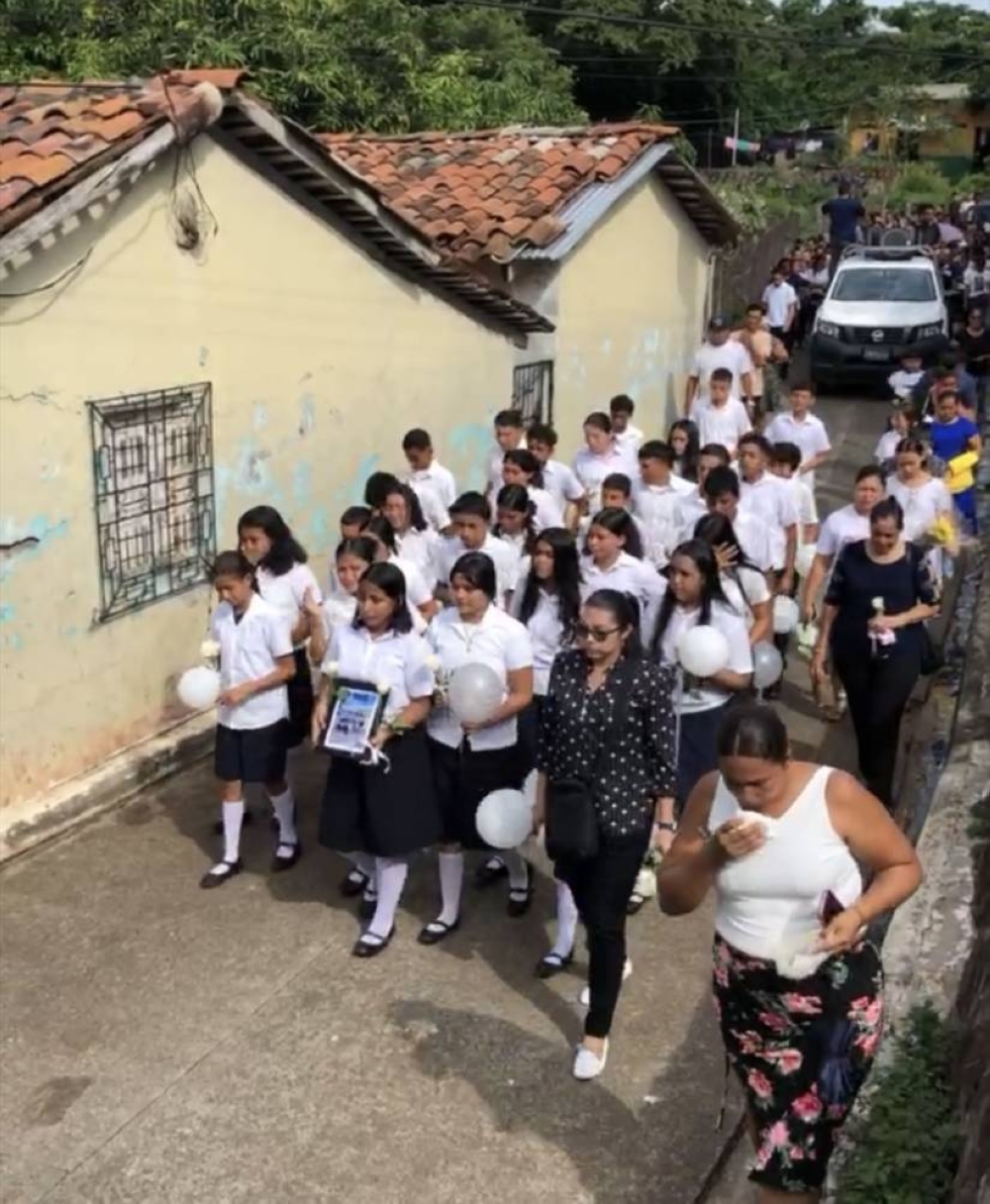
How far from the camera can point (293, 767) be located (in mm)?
7820

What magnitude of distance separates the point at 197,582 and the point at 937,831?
4.32 meters

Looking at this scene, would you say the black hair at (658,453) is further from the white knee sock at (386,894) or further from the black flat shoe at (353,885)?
the white knee sock at (386,894)

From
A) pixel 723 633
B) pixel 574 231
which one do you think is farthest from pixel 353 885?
pixel 574 231

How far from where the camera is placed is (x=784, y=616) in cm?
777

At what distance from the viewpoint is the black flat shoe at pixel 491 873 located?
251 inches

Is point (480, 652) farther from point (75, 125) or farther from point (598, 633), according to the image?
point (75, 125)

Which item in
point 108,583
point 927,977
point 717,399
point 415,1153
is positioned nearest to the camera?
point 415,1153

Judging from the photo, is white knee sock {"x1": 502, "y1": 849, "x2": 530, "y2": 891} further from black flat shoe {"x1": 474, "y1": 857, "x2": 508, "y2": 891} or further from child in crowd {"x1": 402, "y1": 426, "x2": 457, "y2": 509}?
child in crowd {"x1": 402, "y1": 426, "x2": 457, "y2": 509}

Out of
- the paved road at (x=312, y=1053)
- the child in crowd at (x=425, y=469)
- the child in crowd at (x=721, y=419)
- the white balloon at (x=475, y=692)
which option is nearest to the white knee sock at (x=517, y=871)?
the paved road at (x=312, y=1053)

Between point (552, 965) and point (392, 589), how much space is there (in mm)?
1615

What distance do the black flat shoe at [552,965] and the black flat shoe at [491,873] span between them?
867mm

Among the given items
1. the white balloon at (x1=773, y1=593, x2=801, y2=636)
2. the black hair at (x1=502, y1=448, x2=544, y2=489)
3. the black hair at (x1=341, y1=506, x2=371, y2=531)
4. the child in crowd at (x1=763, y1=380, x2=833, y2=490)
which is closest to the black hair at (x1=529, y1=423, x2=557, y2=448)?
the black hair at (x1=502, y1=448, x2=544, y2=489)

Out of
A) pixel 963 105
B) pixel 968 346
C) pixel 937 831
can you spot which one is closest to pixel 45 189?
pixel 937 831

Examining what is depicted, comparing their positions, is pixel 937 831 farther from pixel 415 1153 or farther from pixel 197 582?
pixel 197 582
